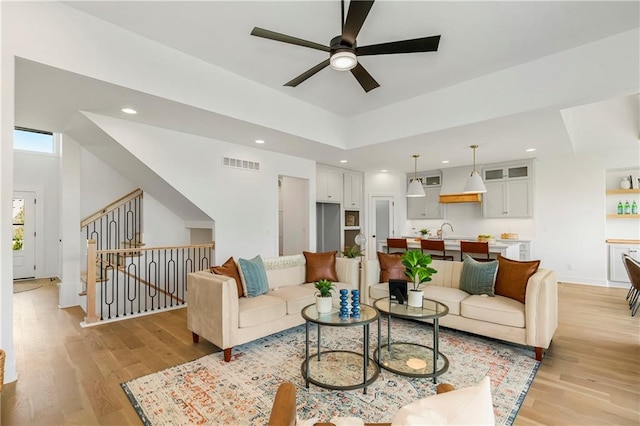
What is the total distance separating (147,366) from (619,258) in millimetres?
7969

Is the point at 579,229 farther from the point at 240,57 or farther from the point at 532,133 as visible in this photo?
the point at 240,57

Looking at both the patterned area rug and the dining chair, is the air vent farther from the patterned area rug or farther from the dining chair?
the dining chair

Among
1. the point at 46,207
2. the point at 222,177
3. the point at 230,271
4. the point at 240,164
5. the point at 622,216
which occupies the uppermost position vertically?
the point at 240,164

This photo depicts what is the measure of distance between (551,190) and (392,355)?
589cm

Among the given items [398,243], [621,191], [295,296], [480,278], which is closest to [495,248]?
[398,243]

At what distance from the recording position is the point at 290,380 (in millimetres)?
2549

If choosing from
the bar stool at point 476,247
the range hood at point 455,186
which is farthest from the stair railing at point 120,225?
the range hood at point 455,186

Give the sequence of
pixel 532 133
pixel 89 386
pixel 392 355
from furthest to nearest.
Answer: pixel 532 133 → pixel 392 355 → pixel 89 386

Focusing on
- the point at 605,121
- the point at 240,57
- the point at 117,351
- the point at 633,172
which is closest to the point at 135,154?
the point at 240,57

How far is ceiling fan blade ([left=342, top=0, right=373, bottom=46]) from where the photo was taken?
6.26ft

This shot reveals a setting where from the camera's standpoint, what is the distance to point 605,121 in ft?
17.6

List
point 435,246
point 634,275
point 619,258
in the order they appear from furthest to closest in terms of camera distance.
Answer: point 619,258
point 435,246
point 634,275

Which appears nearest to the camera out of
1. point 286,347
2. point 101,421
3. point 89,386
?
point 101,421

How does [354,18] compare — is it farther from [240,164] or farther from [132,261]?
[132,261]
